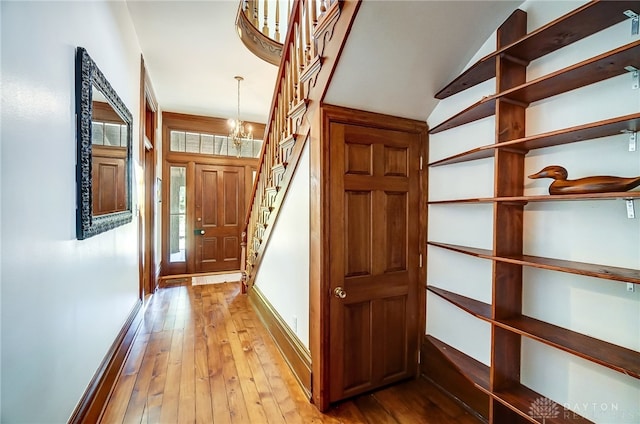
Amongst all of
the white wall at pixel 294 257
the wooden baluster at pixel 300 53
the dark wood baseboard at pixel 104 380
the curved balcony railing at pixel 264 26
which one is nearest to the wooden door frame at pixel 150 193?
the dark wood baseboard at pixel 104 380

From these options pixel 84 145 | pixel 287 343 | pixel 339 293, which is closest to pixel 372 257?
pixel 339 293

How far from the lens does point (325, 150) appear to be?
1793 millimetres

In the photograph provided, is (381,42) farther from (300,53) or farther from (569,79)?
(569,79)

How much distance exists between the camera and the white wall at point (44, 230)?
0.93 metres

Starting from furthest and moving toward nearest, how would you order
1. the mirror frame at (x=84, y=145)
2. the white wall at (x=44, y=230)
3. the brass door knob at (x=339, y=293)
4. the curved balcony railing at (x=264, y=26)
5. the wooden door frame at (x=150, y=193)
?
1. the wooden door frame at (x=150, y=193)
2. the curved balcony railing at (x=264, y=26)
3. the brass door knob at (x=339, y=293)
4. the mirror frame at (x=84, y=145)
5. the white wall at (x=44, y=230)

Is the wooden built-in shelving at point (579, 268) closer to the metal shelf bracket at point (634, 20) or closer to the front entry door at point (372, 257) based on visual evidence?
the front entry door at point (372, 257)

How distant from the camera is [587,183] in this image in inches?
45.4

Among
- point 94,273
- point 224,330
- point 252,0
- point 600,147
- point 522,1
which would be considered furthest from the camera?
point 252,0

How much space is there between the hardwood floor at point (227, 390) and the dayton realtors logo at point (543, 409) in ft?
1.59

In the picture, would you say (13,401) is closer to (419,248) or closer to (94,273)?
→ (94,273)

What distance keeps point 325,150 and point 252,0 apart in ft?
9.74

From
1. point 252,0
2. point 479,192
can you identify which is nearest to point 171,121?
point 252,0

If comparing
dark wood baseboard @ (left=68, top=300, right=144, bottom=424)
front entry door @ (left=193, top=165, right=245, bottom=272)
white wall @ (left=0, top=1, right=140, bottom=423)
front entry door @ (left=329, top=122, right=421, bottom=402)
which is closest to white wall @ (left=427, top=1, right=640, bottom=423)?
front entry door @ (left=329, top=122, right=421, bottom=402)

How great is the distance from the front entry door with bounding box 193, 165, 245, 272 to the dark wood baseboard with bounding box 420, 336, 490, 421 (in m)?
4.32
